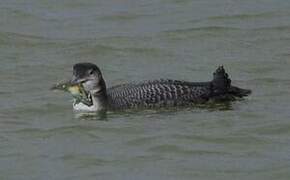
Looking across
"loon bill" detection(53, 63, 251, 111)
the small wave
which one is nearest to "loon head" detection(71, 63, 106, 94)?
"loon bill" detection(53, 63, 251, 111)

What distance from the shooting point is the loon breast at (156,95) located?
15844mm

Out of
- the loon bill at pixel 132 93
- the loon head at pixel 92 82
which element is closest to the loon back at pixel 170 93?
the loon bill at pixel 132 93

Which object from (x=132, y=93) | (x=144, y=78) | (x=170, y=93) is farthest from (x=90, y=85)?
(x=144, y=78)

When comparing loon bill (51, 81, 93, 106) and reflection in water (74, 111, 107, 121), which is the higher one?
loon bill (51, 81, 93, 106)

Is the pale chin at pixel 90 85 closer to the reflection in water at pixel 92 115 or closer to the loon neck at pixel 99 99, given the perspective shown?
the loon neck at pixel 99 99

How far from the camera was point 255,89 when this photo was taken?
666 inches

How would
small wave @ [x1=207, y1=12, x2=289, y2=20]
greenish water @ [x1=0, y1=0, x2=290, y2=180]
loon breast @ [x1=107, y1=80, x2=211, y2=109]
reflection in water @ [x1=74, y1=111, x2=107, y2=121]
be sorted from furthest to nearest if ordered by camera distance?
1. small wave @ [x1=207, y1=12, x2=289, y2=20]
2. loon breast @ [x1=107, y1=80, x2=211, y2=109]
3. reflection in water @ [x1=74, y1=111, x2=107, y2=121]
4. greenish water @ [x1=0, y1=0, x2=290, y2=180]

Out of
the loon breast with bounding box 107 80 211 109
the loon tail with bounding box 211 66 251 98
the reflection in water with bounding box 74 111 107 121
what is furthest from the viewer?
the loon tail with bounding box 211 66 251 98

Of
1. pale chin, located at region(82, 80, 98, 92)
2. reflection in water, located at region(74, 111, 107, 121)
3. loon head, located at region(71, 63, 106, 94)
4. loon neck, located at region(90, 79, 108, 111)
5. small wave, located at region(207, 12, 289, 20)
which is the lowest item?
reflection in water, located at region(74, 111, 107, 121)

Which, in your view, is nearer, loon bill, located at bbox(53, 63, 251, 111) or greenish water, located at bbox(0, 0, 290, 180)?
greenish water, located at bbox(0, 0, 290, 180)

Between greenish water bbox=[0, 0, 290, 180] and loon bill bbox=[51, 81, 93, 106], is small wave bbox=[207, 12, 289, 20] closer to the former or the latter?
greenish water bbox=[0, 0, 290, 180]

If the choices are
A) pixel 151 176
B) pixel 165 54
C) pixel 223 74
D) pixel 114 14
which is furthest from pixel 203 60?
pixel 151 176

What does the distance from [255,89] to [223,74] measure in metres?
0.89

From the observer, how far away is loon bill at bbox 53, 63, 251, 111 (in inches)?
624
